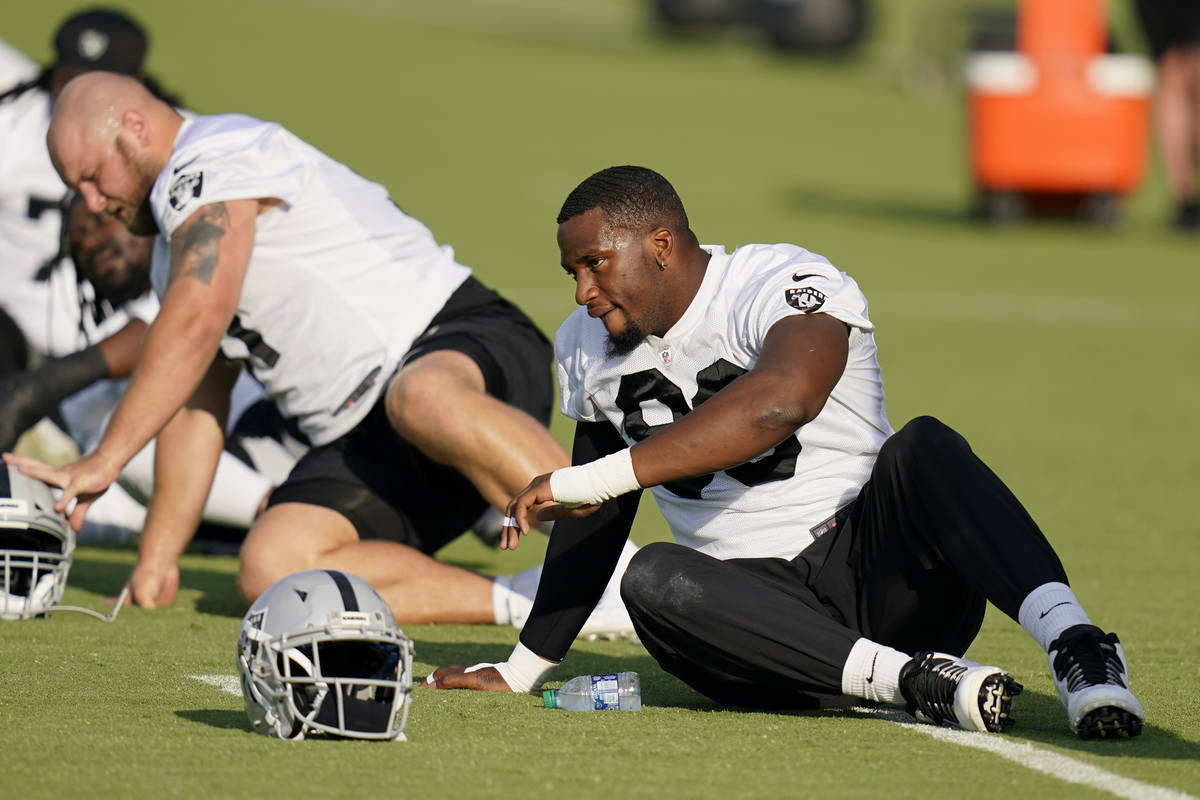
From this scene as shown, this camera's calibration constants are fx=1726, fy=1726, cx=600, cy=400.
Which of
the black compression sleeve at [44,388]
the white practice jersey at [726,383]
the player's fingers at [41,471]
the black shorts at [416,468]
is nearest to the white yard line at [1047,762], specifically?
the white practice jersey at [726,383]

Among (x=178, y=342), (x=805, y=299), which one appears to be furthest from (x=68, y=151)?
(x=805, y=299)

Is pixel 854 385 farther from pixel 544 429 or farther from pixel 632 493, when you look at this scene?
pixel 544 429

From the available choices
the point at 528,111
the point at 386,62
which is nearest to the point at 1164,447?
the point at 528,111

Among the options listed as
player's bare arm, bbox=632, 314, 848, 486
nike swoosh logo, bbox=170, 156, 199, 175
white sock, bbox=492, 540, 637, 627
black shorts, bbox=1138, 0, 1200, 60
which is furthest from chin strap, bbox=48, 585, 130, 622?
black shorts, bbox=1138, 0, 1200, 60

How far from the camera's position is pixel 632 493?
349 cm

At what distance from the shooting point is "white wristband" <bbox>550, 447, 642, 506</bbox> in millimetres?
3145

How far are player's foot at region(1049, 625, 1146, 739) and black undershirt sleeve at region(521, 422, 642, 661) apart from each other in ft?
3.06

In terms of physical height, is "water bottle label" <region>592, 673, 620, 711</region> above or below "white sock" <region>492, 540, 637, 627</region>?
above

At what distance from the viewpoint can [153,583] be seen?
4609mm

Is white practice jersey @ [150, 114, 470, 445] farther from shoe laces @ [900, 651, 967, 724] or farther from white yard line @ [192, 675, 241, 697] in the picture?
shoe laces @ [900, 651, 967, 724]

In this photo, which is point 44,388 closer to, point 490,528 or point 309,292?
point 309,292

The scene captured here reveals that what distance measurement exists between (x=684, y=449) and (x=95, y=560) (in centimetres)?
287

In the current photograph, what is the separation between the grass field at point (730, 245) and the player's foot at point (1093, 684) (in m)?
0.06

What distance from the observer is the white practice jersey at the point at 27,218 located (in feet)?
19.9
